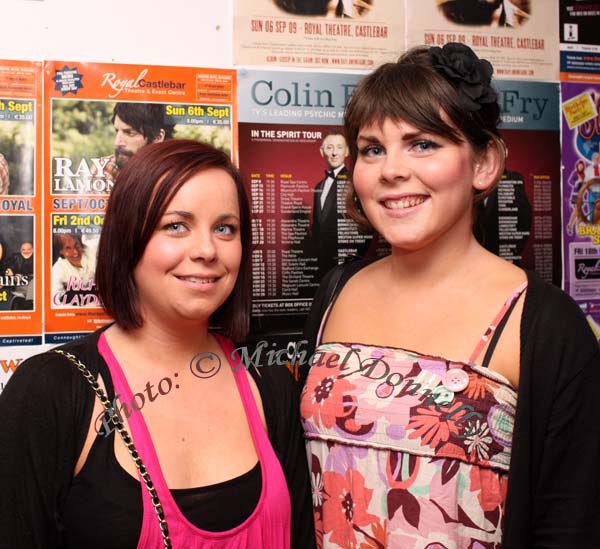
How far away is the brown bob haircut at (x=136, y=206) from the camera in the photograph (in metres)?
1.23

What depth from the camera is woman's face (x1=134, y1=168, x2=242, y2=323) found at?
1.23 m

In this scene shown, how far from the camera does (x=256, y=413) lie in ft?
4.41

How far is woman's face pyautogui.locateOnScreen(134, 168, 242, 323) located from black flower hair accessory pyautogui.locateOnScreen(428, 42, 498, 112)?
512 mm

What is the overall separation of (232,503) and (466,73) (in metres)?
0.96

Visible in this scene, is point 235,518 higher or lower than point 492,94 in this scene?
lower

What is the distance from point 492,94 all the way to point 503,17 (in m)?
0.78

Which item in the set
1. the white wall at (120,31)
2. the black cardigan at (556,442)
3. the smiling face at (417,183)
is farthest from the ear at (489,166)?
the white wall at (120,31)

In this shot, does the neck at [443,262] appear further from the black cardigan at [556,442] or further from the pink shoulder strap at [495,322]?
the black cardigan at [556,442]

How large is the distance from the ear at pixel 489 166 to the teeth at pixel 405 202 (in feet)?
0.46

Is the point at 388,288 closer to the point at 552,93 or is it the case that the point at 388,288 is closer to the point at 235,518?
the point at 235,518

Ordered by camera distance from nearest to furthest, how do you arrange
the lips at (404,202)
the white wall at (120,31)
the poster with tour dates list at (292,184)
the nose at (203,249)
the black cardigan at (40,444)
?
the black cardigan at (40,444) → the nose at (203,249) → the lips at (404,202) → the white wall at (120,31) → the poster with tour dates list at (292,184)

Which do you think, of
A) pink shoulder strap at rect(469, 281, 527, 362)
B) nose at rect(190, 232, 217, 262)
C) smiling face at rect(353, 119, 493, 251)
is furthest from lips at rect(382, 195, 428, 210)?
nose at rect(190, 232, 217, 262)

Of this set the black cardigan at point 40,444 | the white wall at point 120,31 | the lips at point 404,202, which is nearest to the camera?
the black cardigan at point 40,444

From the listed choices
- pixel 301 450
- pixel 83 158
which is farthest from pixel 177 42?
pixel 301 450
